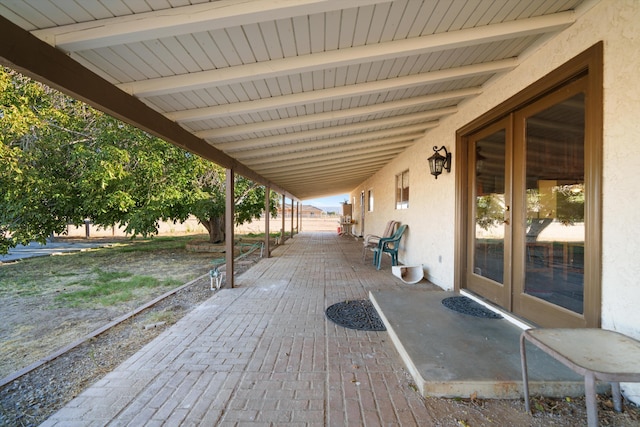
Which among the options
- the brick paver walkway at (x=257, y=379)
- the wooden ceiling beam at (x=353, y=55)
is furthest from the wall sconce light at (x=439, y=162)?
the brick paver walkway at (x=257, y=379)

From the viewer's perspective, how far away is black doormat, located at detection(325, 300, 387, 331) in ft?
9.49

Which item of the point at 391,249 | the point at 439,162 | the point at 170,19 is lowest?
the point at 391,249

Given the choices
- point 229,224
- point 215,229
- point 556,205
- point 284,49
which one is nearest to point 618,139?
point 556,205

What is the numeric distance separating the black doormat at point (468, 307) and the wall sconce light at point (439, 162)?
72.3 inches

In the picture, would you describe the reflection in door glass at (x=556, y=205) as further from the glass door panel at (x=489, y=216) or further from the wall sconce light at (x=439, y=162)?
the wall sconce light at (x=439, y=162)

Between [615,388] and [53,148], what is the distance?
983 cm

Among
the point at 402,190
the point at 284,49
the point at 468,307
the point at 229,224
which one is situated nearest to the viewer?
the point at 284,49

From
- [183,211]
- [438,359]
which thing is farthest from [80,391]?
[183,211]

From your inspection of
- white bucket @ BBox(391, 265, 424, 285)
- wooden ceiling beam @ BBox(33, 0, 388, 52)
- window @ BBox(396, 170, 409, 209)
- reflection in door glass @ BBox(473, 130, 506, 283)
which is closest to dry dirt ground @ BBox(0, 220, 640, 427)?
reflection in door glass @ BBox(473, 130, 506, 283)

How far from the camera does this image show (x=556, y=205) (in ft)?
7.96

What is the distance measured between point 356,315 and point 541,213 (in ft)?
6.90

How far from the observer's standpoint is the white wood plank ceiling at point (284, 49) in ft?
5.38

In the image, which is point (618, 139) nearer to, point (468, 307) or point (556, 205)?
Answer: point (556, 205)

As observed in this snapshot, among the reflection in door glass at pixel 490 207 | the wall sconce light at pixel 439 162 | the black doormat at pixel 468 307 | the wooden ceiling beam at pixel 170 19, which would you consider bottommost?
the black doormat at pixel 468 307
